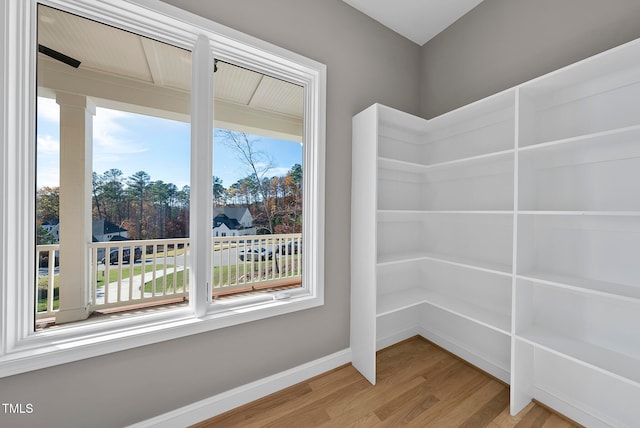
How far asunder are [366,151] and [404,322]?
5.45ft

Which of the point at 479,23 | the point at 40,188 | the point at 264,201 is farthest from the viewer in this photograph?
the point at 479,23

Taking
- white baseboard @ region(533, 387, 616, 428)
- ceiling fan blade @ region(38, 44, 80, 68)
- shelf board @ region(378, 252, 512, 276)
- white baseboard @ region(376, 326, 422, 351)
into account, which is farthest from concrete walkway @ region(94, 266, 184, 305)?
white baseboard @ region(533, 387, 616, 428)

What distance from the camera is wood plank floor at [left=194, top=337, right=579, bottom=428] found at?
1.46 metres

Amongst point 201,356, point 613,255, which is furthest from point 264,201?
point 613,255

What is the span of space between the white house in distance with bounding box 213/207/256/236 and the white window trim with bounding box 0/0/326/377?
0.29ft

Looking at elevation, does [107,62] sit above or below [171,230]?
above

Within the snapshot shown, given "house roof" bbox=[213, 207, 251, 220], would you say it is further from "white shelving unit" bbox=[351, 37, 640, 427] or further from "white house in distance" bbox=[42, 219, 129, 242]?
"white shelving unit" bbox=[351, 37, 640, 427]

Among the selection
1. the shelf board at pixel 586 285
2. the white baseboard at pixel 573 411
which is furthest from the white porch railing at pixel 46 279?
the white baseboard at pixel 573 411

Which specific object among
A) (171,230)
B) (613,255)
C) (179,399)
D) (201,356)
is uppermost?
(171,230)

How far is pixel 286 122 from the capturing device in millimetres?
1926

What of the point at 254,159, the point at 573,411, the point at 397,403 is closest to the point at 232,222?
the point at 254,159

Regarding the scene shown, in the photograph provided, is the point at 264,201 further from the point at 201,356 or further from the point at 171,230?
the point at 201,356

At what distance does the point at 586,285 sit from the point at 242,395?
207 centimetres

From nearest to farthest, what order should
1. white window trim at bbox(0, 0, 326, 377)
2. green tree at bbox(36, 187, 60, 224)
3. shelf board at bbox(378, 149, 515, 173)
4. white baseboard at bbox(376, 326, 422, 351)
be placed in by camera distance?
white window trim at bbox(0, 0, 326, 377) < green tree at bbox(36, 187, 60, 224) < shelf board at bbox(378, 149, 515, 173) < white baseboard at bbox(376, 326, 422, 351)
